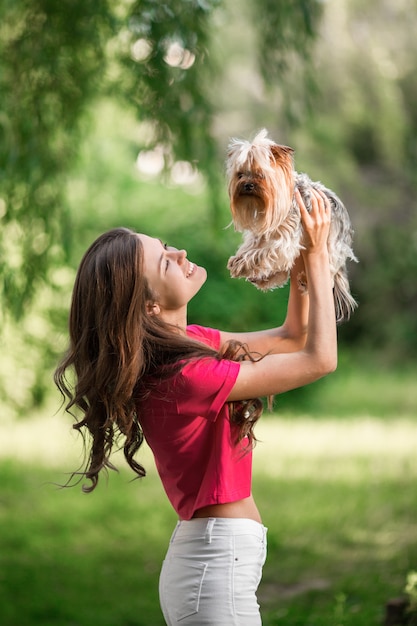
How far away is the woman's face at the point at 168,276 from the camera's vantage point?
2.44m

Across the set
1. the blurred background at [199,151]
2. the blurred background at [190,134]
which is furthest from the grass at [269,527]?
the blurred background at [190,134]

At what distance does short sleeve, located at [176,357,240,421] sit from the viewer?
2311 mm

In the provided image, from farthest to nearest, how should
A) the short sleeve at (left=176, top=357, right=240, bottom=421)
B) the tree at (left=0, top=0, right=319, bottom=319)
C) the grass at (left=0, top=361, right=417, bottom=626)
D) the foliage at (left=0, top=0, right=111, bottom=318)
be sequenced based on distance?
the grass at (left=0, top=361, right=417, bottom=626)
the foliage at (left=0, top=0, right=111, bottom=318)
the tree at (left=0, top=0, right=319, bottom=319)
the short sleeve at (left=176, top=357, right=240, bottom=421)

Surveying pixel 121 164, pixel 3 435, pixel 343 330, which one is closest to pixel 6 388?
pixel 3 435

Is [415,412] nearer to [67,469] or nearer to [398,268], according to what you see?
[398,268]

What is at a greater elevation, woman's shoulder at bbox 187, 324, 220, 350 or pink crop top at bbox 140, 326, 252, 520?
woman's shoulder at bbox 187, 324, 220, 350

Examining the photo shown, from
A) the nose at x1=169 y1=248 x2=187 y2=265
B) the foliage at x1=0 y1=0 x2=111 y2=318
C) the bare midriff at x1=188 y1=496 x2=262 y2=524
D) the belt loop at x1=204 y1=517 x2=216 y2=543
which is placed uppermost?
the foliage at x1=0 y1=0 x2=111 y2=318

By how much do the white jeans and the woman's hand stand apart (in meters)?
0.72

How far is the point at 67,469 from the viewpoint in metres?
9.62

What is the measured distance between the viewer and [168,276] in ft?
8.00

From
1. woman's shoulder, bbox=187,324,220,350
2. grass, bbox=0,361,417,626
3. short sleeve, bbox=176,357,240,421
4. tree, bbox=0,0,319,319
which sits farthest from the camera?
grass, bbox=0,361,417,626

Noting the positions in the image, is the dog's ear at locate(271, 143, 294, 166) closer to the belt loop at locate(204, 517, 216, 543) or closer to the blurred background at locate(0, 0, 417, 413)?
the belt loop at locate(204, 517, 216, 543)

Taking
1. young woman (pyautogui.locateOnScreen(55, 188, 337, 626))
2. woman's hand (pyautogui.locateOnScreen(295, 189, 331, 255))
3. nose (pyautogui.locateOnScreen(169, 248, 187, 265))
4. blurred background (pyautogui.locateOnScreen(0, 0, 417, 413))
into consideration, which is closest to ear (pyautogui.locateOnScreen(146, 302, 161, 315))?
young woman (pyautogui.locateOnScreen(55, 188, 337, 626))

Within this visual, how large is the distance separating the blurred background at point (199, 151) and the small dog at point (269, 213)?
0.74ft
